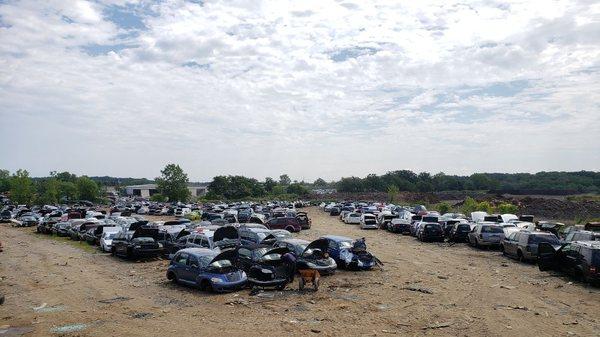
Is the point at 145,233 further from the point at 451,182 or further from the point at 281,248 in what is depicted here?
the point at 451,182

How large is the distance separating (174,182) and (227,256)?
309 ft

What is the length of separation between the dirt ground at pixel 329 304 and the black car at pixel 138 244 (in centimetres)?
225

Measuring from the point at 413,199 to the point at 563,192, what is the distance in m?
30.6

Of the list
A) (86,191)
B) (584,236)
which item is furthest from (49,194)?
(584,236)

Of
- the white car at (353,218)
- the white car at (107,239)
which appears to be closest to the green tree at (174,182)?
the white car at (353,218)

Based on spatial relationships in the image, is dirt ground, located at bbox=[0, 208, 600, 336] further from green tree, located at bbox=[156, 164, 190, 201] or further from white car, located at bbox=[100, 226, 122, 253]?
green tree, located at bbox=[156, 164, 190, 201]

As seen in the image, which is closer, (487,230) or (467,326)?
(467,326)

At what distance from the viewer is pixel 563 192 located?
104 meters

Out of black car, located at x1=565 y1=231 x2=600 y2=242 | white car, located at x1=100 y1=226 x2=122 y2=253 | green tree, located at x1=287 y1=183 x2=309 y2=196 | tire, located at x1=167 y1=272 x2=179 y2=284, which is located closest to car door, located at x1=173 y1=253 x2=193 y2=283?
tire, located at x1=167 y1=272 x2=179 y2=284

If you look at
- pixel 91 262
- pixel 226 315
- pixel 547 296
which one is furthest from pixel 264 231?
pixel 547 296

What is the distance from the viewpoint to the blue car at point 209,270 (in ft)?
55.8

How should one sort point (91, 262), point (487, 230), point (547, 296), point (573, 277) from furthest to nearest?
point (487, 230)
point (91, 262)
point (573, 277)
point (547, 296)

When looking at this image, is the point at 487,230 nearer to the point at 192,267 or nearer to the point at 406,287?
the point at 406,287

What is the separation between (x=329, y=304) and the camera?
591 inches
